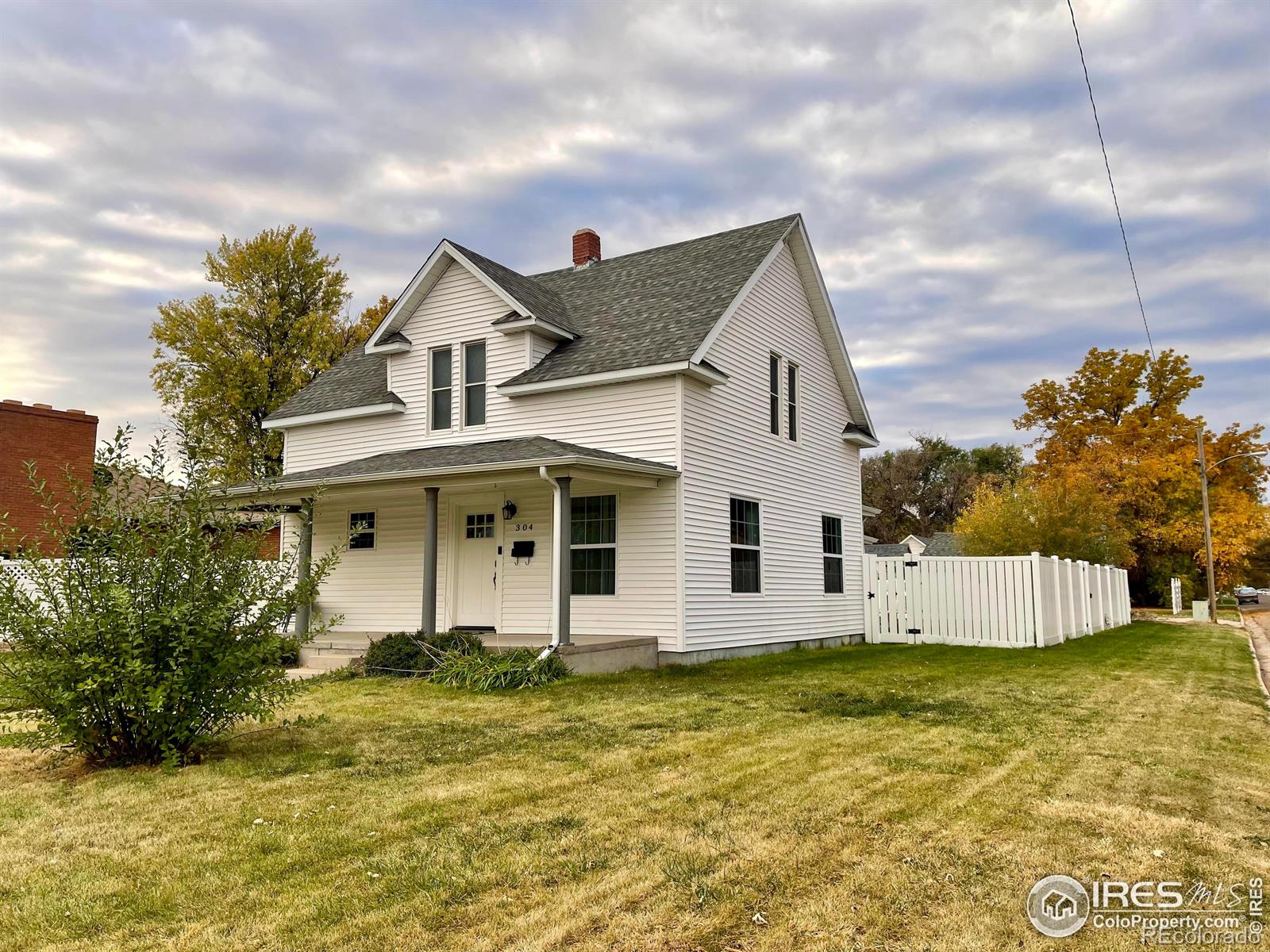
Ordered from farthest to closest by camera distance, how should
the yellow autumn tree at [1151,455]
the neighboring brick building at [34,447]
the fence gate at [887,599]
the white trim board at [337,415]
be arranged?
1. the yellow autumn tree at [1151,455]
2. the neighboring brick building at [34,447]
3. the fence gate at [887,599]
4. the white trim board at [337,415]

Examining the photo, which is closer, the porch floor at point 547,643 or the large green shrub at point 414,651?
the porch floor at point 547,643

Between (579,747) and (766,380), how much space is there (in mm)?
9876

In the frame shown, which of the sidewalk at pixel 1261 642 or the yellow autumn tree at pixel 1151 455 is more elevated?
the yellow autumn tree at pixel 1151 455

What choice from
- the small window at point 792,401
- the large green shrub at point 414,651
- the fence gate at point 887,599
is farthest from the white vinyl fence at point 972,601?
the large green shrub at point 414,651

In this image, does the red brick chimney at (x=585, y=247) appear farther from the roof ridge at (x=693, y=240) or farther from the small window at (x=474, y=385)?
the small window at (x=474, y=385)

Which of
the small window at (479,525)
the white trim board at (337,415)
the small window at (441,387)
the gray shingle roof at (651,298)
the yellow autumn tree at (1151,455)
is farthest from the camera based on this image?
the yellow autumn tree at (1151,455)

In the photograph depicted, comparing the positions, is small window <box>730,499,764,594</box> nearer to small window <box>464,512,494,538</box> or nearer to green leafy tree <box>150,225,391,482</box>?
small window <box>464,512,494,538</box>

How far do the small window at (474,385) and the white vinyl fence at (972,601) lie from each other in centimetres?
892

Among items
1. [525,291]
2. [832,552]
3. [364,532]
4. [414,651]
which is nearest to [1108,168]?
[832,552]

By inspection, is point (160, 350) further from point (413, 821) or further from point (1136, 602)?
point (1136, 602)

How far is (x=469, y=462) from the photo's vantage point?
12.3 m

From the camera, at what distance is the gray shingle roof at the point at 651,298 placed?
44.4ft

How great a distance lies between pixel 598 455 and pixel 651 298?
3.99m

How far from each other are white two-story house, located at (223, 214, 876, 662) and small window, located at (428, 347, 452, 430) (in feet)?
0.14
